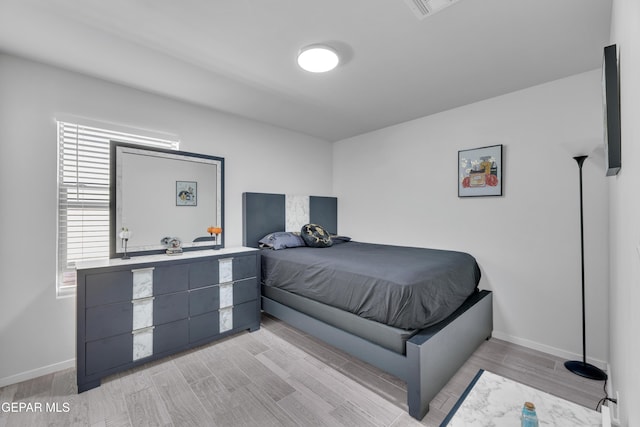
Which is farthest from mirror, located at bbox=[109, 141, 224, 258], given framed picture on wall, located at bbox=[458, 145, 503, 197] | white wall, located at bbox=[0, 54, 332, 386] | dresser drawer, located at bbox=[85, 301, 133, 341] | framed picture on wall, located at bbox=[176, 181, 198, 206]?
framed picture on wall, located at bbox=[458, 145, 503, 197]

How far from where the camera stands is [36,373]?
2.21m

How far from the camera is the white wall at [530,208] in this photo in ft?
7.84

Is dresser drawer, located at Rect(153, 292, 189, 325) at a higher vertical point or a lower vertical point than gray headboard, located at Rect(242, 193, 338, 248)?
lower

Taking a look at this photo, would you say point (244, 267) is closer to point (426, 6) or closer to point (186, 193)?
point (186, 193)

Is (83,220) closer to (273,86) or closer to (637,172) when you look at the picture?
(273,86)

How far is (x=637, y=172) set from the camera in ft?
2.83

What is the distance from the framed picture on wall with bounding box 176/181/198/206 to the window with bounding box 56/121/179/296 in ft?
2.05

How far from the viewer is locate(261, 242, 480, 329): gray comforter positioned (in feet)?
6.39

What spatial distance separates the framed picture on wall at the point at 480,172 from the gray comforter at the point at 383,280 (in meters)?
0.74

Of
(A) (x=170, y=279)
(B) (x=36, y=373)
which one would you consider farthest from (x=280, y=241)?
(B) (x=36, y=373)

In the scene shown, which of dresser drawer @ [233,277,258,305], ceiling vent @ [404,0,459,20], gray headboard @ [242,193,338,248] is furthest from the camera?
gray headboard @ [242,193,338,248]

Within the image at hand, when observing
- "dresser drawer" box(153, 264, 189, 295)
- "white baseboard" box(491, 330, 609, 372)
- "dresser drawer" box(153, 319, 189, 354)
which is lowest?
"white baseboard" box(491, 330, 609, 372)

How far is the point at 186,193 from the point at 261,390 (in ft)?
6.99

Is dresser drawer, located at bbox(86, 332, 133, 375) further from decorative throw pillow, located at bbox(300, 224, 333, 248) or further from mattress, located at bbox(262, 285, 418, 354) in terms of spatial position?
decorative throw pillow, located at bbox(300, 224, 333, 248)
